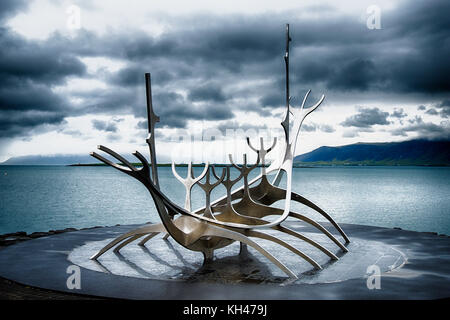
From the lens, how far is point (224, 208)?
37.7 feet

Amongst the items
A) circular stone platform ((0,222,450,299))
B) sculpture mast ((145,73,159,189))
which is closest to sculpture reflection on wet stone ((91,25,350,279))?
sculpture mast ((145,73,159,189))

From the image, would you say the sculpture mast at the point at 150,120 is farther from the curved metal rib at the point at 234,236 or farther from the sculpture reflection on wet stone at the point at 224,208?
the curved metal rib at the point at 234,236

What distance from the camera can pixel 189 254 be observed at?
38.9ft

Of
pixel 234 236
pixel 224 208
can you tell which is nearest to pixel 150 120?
pixel 234 236

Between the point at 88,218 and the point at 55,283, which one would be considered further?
the point at 88,218

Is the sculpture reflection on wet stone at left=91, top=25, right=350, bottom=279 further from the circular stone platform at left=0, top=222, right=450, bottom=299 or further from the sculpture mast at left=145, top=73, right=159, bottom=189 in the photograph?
the circular stone platform at left=0, top=222, right=450, bottom=299

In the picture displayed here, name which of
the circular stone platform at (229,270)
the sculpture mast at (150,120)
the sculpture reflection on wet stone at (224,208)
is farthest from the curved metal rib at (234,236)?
the sculpture mast at (150,120)

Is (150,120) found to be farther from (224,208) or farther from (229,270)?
(229,270)

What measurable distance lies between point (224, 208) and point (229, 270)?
6.47ft

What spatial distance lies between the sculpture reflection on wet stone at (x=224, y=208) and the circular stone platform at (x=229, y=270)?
16.9 inches

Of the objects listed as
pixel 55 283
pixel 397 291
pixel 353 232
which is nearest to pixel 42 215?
pixel 353 232

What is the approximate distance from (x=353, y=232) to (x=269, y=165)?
4703 mm

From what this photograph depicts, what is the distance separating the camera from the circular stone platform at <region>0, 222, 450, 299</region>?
26.3 feet
